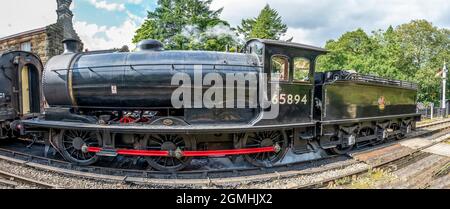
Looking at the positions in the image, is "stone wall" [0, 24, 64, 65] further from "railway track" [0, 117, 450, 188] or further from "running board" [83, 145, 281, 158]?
"running board" [83, 145, 281, 158]

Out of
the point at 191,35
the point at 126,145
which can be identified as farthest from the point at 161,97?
the point at 191,35

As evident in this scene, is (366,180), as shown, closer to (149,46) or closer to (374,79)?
(374,79)

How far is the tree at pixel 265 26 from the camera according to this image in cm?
3441

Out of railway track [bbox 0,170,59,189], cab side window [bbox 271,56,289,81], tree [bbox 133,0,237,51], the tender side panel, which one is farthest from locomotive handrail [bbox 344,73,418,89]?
tree [bbox 133,0,237,51]

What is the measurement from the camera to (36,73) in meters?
8.88

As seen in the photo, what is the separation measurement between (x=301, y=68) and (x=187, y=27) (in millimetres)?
21219

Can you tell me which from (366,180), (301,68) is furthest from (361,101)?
(366,180)

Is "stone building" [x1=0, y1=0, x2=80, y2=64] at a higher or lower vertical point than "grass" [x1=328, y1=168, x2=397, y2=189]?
higher

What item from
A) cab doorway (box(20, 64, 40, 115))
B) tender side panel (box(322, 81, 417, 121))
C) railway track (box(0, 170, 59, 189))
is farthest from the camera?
cab doorway (box(20, 64, 40, 115))

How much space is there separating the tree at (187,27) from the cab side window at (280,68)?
17.2m

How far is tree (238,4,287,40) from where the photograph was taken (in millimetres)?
34406

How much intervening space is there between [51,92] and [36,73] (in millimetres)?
3499

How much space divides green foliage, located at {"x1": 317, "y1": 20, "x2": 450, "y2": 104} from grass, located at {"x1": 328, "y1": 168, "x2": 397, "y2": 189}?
20976 millimetres

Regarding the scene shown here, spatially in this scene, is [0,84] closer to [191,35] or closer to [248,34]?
[191,35]
